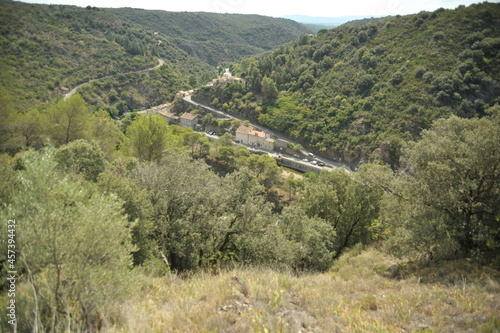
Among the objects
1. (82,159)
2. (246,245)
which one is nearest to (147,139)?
(82,159)

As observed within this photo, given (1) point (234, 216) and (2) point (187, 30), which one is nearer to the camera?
(1) point (234, 216)

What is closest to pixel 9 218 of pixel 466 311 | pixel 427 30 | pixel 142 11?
pixel 466 311

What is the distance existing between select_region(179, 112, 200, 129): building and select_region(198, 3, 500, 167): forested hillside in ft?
29.4

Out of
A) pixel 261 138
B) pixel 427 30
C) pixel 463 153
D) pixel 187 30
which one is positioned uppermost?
pixel 187 30

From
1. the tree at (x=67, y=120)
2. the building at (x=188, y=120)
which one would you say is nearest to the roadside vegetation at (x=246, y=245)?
the tree at (x=67, y=120)

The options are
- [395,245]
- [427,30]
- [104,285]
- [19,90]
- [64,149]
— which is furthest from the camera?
[427,30]

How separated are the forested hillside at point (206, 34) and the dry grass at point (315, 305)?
153 metres

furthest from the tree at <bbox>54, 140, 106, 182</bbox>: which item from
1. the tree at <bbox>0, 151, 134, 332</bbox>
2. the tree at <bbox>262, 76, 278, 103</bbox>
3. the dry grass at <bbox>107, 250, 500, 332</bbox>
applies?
the tree at <bbox>262, 76, 278, 103</bbox>

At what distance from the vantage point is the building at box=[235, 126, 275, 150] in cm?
5996

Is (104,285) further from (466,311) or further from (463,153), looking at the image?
(463,153)

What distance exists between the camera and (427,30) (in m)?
→ 59.6

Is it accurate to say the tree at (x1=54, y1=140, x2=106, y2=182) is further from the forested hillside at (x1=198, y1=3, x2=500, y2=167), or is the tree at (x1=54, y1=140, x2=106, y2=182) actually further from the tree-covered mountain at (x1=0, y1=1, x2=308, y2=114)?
the forested hillside at (x1=198, y1=3, x2=500, y2=167)

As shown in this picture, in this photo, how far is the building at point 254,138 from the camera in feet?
197

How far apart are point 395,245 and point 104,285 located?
420 inches
